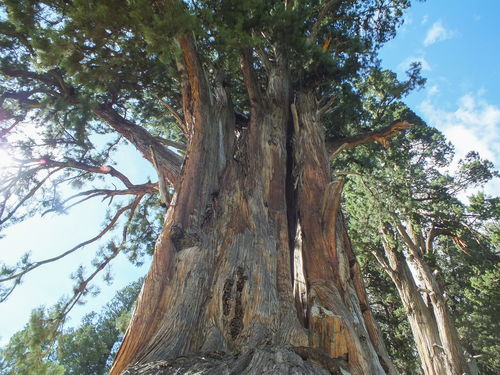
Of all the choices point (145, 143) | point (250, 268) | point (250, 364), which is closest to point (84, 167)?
point (145, 143)

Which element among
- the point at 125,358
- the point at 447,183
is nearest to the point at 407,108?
the point at 447,183

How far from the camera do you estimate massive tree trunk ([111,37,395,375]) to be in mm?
2107

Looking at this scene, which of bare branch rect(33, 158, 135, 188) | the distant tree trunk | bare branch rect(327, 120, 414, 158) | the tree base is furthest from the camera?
the distant tree trunk

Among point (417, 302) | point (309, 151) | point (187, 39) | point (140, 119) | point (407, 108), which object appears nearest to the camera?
point (187, 39)

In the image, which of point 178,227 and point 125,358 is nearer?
point 125,358

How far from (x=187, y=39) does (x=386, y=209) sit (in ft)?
19.4

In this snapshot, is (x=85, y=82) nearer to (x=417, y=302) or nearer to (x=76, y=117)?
(x=76, y=117)

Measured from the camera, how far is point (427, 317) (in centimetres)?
755

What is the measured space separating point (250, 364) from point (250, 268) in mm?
1164

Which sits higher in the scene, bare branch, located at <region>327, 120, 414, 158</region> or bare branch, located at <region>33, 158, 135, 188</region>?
bare branch, located at <region>327, 120, 414, 158</region>

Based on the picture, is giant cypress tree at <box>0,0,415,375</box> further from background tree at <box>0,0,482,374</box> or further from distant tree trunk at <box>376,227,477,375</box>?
distant tree trunk at <box>376,227,477,375</box>

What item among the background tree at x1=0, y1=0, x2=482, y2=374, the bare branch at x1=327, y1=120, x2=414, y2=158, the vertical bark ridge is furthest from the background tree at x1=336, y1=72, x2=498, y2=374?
the vertical bark ridge

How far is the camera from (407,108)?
9.74m

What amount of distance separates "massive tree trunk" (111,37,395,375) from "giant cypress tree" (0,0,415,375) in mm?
13
